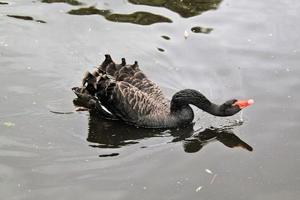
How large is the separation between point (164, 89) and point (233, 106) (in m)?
1.31

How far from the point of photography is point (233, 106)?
7723 millimetres

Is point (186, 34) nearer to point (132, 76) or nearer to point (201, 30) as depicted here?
point (201, 30)

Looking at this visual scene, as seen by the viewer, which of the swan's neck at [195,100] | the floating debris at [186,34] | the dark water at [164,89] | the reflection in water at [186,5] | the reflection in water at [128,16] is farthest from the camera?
the reflection in water at [186,5]

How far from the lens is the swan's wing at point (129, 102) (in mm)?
7875

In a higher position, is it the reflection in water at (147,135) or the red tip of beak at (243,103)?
the red tip of beak at (243,103)

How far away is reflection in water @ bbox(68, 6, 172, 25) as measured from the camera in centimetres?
1053

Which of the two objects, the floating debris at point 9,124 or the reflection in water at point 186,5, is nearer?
the floating debris at point 9,124

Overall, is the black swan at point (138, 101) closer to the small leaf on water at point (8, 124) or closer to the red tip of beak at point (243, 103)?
the red tip of beak at point (243, 103)

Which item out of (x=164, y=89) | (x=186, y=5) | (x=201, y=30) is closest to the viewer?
(x=164, y=89)

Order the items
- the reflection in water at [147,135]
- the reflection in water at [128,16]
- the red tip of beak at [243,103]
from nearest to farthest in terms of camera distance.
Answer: the reflection in water at [147,135]
the red tip of beak at [243,103]
the reflection in water at [128,16]

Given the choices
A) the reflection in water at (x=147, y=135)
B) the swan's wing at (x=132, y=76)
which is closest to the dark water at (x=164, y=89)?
the reflection in water at (x=147, y=135)

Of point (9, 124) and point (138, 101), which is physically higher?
point (138, 101)

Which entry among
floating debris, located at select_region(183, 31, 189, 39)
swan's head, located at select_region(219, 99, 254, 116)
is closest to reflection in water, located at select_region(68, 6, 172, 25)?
floating debris, located at select_region(183, 31, 189, 39)

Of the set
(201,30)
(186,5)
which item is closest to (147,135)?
(201,30)
